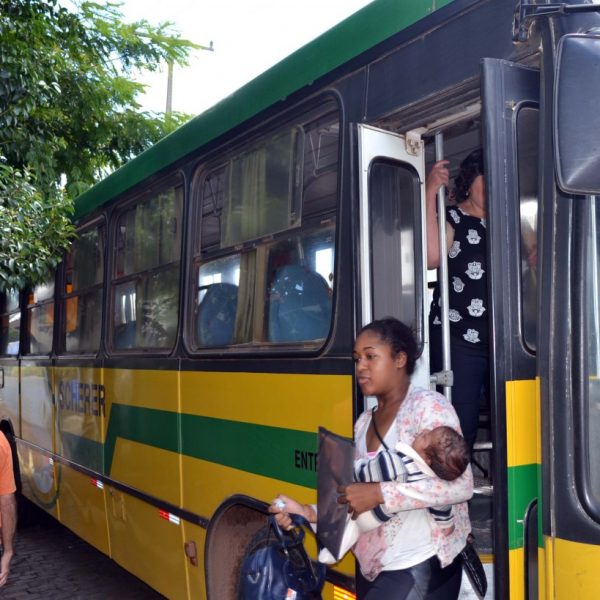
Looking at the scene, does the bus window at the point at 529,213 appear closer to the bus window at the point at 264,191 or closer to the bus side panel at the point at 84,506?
the bus window at the point at 264,191

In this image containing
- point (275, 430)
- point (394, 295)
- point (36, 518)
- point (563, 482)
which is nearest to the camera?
point (563, 482)

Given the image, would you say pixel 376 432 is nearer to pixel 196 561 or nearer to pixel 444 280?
pixel 444 280

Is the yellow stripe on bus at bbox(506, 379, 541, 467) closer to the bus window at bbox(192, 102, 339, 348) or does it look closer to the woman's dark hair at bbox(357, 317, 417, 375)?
the woman's dark hair at bbox(357, 317, 417, 375)

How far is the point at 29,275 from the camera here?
20.6 feet

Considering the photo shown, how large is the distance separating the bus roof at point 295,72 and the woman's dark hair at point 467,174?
662 mm

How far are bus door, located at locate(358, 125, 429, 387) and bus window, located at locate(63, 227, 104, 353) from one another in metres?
3.19

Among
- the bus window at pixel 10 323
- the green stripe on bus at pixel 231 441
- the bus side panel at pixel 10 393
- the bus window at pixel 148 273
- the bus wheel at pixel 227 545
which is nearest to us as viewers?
the green stripe on bus at pixel 231 441

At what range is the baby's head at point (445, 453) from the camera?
2.29m

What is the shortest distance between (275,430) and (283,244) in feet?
2.68

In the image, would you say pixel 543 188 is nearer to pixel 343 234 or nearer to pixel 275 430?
pixel 343 234

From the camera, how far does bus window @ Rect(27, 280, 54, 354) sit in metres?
6.75

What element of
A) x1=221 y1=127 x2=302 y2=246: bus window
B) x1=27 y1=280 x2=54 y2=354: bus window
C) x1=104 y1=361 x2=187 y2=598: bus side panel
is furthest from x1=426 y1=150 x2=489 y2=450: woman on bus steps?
x1=27 y1=280 x2=54 y2=354: bus window

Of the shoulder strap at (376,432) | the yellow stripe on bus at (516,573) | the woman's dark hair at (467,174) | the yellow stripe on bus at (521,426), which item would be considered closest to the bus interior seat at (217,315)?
the woman's dark hair at (467,174)

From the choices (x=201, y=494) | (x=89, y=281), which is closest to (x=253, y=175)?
(x=201, y=494)
